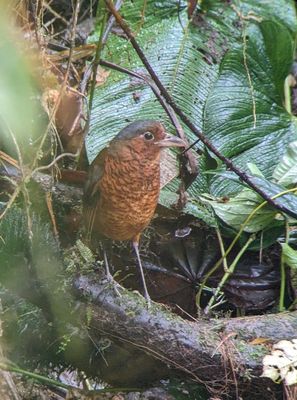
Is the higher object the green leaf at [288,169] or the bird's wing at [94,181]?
the bird's wing at [94,181]

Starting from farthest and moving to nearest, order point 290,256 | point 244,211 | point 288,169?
point 288,169, point 244,211, point 290,256

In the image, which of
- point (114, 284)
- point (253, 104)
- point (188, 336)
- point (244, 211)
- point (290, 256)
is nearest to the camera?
point (188, 336)

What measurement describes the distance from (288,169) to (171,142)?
2.05 ft

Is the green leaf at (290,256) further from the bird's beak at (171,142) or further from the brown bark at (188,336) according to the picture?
the bird's beak at (171,142)

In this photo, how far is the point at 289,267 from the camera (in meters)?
2.96

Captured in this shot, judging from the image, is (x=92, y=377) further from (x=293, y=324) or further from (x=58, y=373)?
(x=293, y=324)

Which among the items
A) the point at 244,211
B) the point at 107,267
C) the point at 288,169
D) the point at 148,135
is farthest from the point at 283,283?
the point at 148,135

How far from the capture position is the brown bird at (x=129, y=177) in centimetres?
262

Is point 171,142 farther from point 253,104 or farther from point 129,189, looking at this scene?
point 253,104

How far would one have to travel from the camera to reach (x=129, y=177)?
8.59ft

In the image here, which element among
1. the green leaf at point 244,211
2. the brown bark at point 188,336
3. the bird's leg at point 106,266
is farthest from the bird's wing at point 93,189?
the green leaf at point 244,211

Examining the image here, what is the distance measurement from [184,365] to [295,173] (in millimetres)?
1009

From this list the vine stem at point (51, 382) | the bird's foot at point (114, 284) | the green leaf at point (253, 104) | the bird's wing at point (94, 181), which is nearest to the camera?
the vine stem at point (51, 382)

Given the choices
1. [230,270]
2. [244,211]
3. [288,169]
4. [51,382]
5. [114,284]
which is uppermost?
[288,169]
